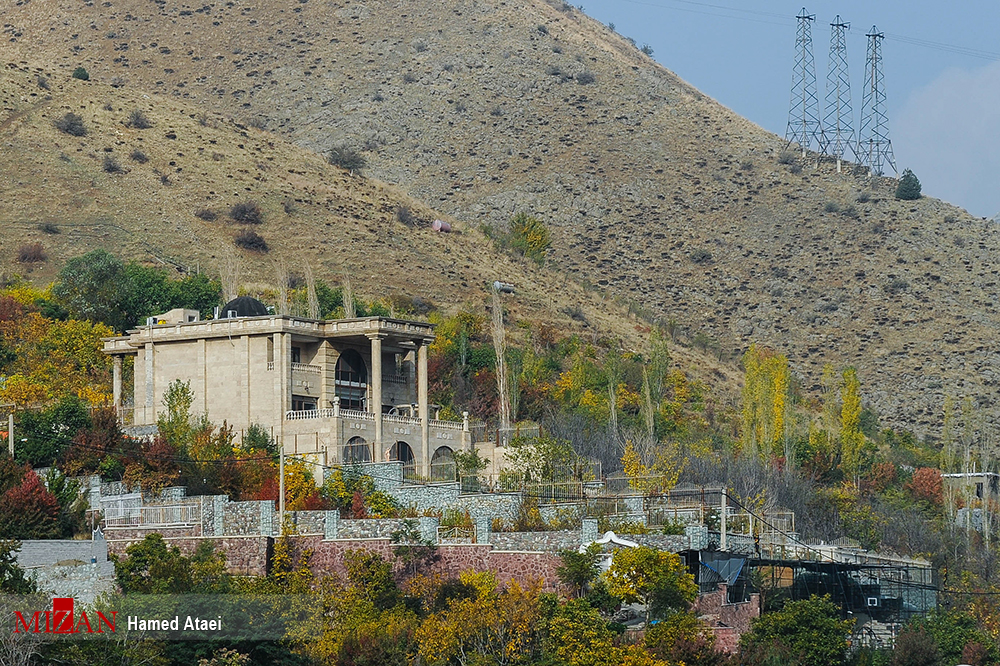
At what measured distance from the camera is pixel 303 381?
6072 centimetres

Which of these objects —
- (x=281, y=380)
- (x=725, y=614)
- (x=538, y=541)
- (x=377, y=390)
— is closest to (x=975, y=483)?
(x=377, y=390)

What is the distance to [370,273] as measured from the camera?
98.5 meters

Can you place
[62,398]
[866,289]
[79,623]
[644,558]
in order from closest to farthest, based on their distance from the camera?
[79,623], [644,558], [62,398], [866,289]

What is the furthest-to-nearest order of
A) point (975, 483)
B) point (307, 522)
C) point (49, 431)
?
point (975, 483) < point (49, 431) < point (307, 522)

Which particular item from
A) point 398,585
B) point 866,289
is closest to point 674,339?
point 866,289

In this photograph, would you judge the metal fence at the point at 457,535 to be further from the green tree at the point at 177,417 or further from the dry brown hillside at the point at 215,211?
the dry brown hillside at the point at 215,211

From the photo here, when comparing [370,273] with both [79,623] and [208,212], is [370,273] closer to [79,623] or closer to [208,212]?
[208,212]

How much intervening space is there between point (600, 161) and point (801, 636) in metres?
93.5

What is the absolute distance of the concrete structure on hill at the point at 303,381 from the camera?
5925 centimetres

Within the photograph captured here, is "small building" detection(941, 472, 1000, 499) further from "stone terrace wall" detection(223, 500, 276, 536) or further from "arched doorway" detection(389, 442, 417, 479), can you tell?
"stone terrace wall" detection(223, 500, 276, 536)

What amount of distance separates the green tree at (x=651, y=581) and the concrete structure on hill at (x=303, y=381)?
14.1m

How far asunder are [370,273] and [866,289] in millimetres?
37684

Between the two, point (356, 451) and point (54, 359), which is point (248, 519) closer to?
point (356, 451)

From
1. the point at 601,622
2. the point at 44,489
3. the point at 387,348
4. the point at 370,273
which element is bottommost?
the point at 601,622
